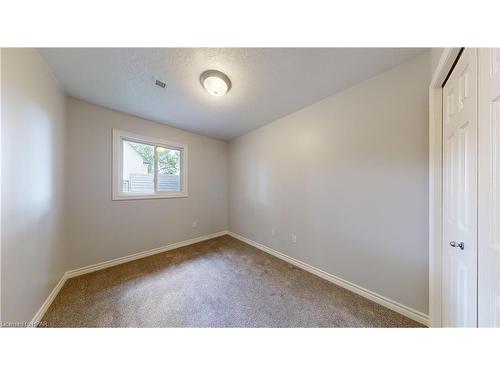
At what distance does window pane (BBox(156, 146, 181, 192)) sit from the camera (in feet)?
8.74

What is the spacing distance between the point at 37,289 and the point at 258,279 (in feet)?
6.52

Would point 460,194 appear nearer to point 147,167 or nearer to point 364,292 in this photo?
point 364,292

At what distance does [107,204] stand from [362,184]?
3300mm

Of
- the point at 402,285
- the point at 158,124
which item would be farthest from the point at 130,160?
the point at 402,285

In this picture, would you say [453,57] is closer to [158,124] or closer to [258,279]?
[258,279]

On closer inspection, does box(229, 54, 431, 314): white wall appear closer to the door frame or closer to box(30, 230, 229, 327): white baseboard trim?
the door frame

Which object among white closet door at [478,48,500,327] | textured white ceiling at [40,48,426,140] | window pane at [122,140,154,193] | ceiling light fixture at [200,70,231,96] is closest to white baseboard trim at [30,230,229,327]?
window pane at [122,140,154,193]

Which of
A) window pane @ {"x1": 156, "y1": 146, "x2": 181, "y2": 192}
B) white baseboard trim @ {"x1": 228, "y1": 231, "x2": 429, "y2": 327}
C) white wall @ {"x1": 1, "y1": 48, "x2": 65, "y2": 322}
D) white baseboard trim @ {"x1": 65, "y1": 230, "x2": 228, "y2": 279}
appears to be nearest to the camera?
white wall @ {"x1": 1, "y1": 48, "x2": 65, "y2": 322}

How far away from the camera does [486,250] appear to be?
2.06ft

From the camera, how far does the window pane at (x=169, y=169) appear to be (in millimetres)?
2664

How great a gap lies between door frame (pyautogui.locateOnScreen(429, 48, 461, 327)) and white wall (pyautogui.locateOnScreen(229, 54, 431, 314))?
121 mm

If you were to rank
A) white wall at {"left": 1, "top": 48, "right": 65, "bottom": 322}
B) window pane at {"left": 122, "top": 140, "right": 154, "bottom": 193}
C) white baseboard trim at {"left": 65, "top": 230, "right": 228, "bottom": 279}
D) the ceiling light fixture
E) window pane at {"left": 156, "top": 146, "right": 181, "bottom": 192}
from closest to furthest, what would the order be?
white wall at {"left": 1, "top": 48, "right": 65, "bottom": 322}, the ceiling light fixture, white baseboard trim at {"left": 65, "top": 230, "right": 228, "bottom": 279}, window pane at {"left": 122, "top": 140, "right": 154, "bottom": 193}, window pane at {"left": 156, "top": 146, "right": 181, "bottom": 192}

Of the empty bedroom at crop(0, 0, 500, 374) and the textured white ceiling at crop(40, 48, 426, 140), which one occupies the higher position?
the textured white ceiling at crop(40, 48, 426, 140)

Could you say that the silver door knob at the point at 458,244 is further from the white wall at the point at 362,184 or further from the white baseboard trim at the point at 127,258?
the white baseboard trim at the point at 127,258
